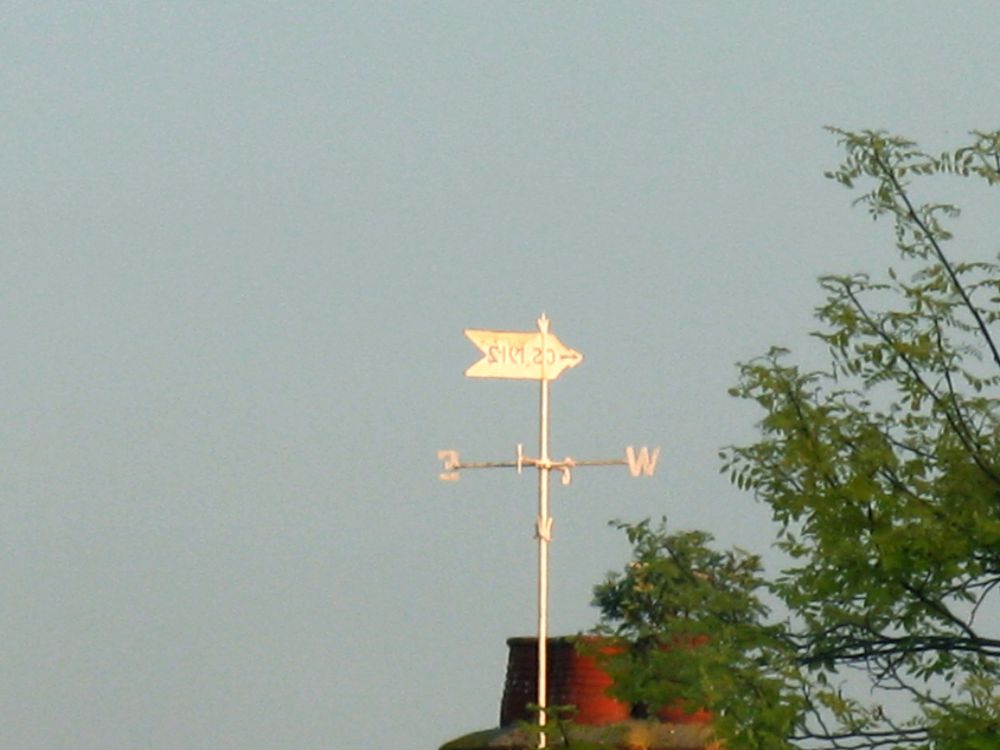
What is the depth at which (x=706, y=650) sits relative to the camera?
15.2 metres

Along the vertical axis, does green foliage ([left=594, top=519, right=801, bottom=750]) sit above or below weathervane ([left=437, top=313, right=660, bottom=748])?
below

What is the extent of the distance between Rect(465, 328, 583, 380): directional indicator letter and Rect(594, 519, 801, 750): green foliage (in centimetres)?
1469

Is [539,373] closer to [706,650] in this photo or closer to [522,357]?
[522,357]

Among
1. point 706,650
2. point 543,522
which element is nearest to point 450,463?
point 543,522

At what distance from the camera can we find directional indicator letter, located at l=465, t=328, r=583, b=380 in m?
33.2

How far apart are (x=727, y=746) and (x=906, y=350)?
8.73 ft

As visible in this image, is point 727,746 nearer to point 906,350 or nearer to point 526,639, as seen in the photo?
point 906,350

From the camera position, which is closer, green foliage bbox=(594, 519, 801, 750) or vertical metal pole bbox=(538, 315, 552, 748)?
green foliage bbox=(594, 519, 801, 750)

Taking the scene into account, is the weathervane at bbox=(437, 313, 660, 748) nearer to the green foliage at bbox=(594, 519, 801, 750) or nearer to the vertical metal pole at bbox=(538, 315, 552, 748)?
the vertical metal pole at bbox=(538, 315, 552, 748)

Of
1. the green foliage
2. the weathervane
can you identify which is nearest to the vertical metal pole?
the weathervane

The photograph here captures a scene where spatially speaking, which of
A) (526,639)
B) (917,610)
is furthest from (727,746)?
(526,639)

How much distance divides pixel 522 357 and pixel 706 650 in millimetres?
18508

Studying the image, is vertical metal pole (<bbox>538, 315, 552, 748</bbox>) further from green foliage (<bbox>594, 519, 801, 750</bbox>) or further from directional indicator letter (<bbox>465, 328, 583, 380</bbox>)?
green foliage (<bbox>594, 519, 801, 750</bbox>)

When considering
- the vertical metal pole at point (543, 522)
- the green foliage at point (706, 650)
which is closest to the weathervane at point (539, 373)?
Result: the vertical metal pole at point (543, 522)
